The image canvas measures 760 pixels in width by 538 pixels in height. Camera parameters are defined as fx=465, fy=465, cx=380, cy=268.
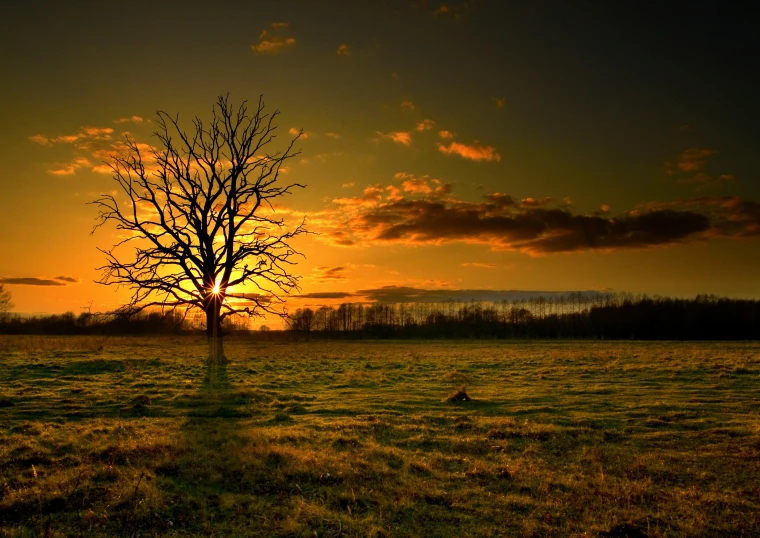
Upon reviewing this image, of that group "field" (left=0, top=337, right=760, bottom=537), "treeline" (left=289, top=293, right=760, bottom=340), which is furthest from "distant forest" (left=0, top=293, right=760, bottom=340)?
"field" (left=0, top=337, right=760, bottom=537)

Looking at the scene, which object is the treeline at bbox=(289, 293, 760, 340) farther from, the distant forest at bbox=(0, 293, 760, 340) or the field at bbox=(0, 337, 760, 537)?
the field at bbox=(0, 337, 760, 537)

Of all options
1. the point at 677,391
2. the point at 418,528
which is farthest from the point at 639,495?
the point at 677,391

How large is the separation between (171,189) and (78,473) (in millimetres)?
23368

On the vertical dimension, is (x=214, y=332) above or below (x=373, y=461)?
above

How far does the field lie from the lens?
26.0 ft

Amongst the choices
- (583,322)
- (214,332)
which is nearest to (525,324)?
(583,322)

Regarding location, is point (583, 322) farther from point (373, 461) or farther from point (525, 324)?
point (373, 461)

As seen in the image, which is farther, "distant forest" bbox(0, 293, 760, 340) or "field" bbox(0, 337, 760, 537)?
"distant forest" bbox(0, 293, 760, 340)

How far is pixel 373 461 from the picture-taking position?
11016mm

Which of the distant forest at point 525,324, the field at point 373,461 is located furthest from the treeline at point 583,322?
the field at point 373,461

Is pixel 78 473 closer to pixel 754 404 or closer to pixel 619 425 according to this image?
pixel 619 425

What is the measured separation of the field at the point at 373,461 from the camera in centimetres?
793

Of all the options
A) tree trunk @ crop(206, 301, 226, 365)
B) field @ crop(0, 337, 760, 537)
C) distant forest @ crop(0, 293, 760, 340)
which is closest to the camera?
field @ crop(0, 337, 760, 537)

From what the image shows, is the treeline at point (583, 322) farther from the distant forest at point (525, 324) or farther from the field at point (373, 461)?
the field at point (373, 461)
